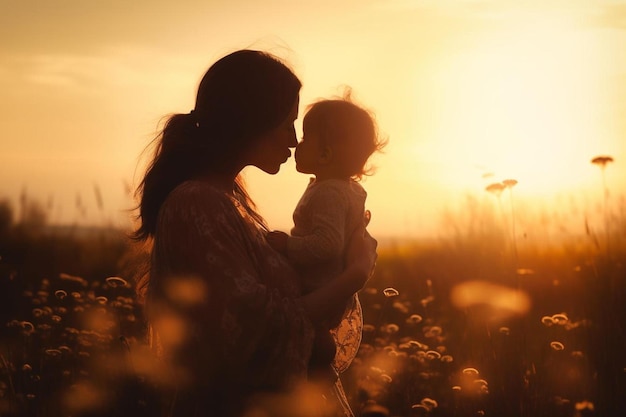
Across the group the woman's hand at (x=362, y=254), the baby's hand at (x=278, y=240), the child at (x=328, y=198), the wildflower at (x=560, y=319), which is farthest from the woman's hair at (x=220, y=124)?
the wildflower at (x=560, y=319)

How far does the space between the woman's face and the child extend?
325 millimetres

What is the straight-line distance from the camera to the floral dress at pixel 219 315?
9.73 ft

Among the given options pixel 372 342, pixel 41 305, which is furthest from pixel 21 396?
pixel 372 342

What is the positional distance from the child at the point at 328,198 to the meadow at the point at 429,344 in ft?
1.86

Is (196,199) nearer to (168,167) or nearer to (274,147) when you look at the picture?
(168,167)

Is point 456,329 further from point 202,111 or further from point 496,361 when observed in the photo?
point 202,111

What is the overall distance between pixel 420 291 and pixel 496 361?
221 cm

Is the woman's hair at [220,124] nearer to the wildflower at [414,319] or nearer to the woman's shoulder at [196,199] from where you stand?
the woman's shoulder at [196,199]

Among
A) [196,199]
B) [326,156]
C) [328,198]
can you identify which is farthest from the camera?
[326,156]

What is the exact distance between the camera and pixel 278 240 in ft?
11.7

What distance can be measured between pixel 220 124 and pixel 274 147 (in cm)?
27

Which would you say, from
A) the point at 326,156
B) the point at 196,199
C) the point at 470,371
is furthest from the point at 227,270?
the point at 470,371

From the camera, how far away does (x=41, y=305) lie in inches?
237

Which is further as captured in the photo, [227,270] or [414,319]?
[414,319]
